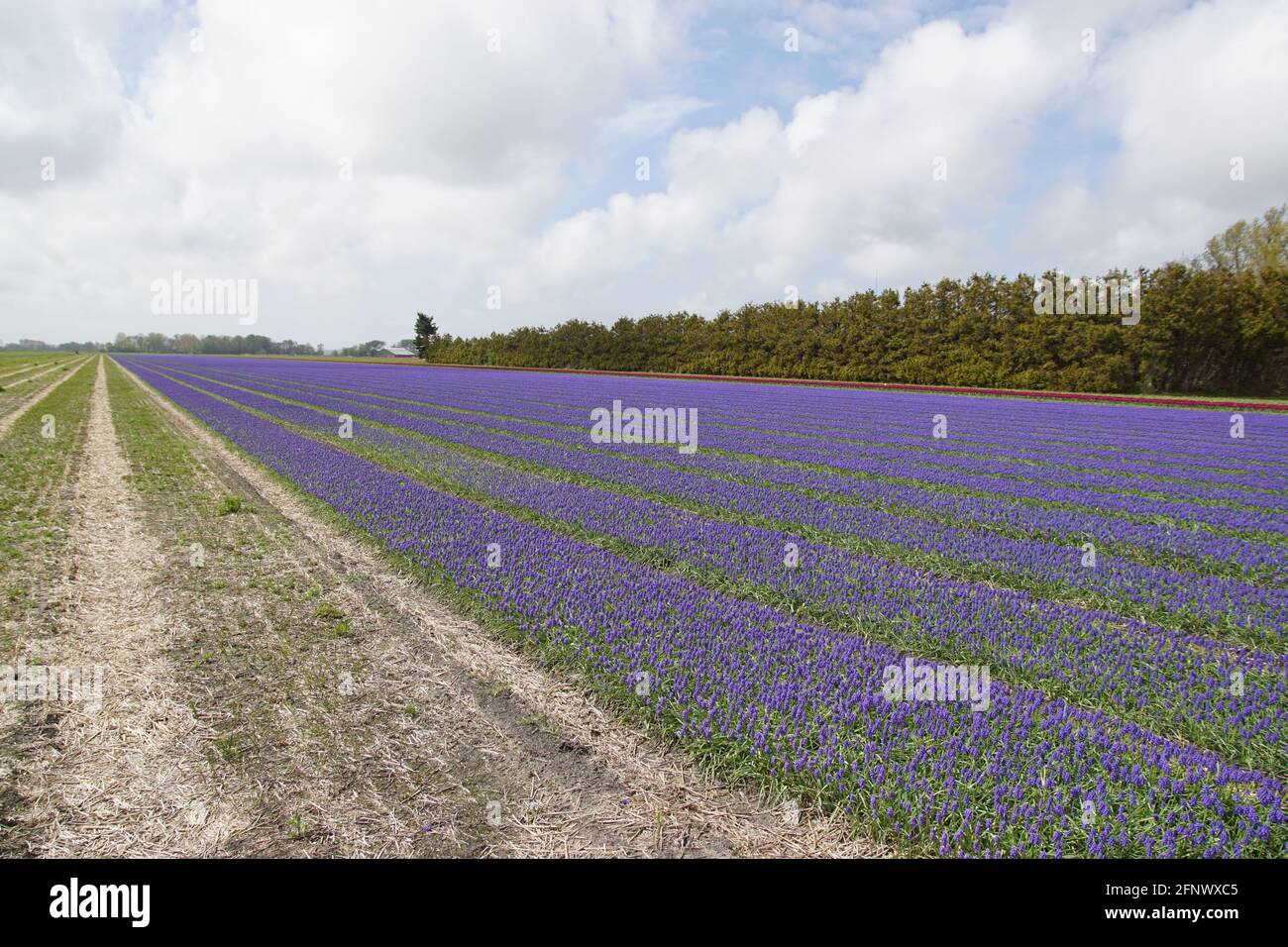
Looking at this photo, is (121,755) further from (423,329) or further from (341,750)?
(423,329)

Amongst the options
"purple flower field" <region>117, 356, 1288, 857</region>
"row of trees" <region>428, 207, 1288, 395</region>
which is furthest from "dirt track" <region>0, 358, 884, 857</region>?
"row of trees" <region>428, 207, 1288, 395</region>

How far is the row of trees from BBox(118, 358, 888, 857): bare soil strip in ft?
154

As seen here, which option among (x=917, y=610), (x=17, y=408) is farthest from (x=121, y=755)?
(x=17, y=408)

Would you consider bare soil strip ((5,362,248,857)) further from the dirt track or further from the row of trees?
the row of trees

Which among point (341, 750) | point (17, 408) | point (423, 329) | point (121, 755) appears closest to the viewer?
point (121, 755)

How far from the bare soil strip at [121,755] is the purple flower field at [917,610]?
2.47m

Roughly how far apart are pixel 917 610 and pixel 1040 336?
147ft

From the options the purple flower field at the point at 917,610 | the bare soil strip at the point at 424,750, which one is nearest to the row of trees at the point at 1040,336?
the purple flower field at the point at 917,610

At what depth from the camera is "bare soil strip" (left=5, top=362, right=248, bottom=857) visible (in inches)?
125

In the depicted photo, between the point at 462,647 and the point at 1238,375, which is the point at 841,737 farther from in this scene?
the point at 1238,375

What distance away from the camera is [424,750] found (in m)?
4.05

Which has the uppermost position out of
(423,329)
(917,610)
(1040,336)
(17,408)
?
(423,329)

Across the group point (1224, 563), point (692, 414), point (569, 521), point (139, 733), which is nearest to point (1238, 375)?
point (692, 414)
